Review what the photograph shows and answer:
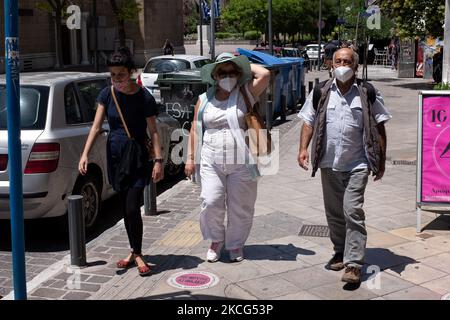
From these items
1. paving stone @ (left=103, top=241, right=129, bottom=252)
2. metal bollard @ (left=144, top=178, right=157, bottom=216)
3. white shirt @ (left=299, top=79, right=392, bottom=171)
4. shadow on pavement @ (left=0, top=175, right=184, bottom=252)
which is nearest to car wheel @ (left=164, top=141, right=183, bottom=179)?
shadow on pavement @ (left=0, top=175, right=184, bottom=252)

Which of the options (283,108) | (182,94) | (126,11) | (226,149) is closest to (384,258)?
(226,149)

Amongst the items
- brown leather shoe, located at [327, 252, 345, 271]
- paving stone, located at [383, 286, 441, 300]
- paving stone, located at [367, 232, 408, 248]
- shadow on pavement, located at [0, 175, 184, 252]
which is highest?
brown leather shoe, located at [327, 252, 345, 271]

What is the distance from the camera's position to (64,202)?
5.78 meters

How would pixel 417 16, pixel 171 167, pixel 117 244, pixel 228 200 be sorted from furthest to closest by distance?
pixel 417 16 → pixel 171 167 → pixel 117 244 → pixel 228 200

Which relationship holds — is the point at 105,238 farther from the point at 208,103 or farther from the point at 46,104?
the point at 208,103

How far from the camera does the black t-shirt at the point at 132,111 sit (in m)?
4.84

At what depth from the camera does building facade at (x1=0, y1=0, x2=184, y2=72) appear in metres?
32.5

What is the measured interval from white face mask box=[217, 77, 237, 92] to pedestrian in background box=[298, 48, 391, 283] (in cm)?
63

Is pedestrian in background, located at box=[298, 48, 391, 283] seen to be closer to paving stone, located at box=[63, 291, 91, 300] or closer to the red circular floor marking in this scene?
the red circular floor marking

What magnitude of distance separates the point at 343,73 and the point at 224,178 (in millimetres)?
1272

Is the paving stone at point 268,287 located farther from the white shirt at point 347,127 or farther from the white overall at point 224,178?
the white shirt at point 347,127

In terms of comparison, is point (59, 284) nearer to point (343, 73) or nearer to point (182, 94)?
point (343, 73)

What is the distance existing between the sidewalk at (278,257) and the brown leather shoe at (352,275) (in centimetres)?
7

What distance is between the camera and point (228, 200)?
510 cm
